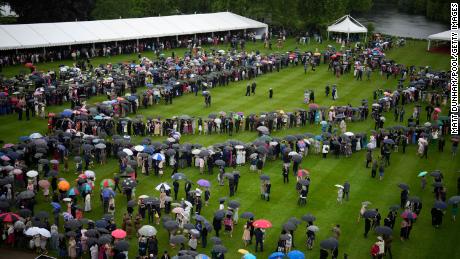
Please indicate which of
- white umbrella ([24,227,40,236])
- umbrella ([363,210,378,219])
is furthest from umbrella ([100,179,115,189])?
umbrella ([363,210,378,219])

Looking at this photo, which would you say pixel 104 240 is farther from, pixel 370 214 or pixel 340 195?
pixel 340 195

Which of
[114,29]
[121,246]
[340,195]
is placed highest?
[114,29]

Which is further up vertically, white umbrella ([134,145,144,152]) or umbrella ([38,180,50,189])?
white umbrella ([134,145,144,152])

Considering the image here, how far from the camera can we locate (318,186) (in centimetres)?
3044

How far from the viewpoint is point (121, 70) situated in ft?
159

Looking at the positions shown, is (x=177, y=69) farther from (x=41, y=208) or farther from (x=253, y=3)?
(x=253, y=3)

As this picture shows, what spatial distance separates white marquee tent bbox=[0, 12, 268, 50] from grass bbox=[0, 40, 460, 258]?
47.3ft

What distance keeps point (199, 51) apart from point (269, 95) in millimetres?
15169

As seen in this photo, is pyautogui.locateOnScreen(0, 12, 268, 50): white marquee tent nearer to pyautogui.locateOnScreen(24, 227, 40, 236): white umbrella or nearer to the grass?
the grass

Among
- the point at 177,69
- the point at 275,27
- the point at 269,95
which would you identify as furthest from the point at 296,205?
the point at 275,27

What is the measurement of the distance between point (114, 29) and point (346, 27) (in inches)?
1028

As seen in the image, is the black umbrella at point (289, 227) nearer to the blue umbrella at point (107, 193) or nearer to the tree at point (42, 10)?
the blue umbrella at point (107, 193)

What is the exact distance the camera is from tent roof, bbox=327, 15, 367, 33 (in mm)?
67756

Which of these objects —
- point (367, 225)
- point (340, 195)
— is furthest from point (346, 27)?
point (367, 225)
